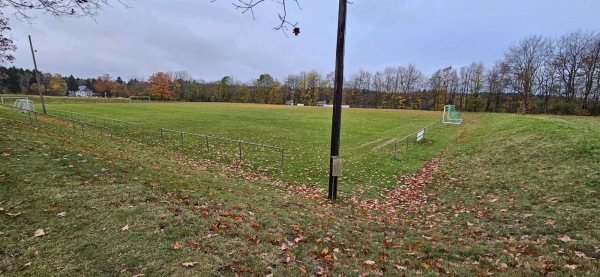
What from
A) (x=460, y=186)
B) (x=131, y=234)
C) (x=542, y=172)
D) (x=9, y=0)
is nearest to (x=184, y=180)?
(x=131, y=234)

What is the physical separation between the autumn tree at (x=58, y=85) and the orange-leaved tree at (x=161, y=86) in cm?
4528

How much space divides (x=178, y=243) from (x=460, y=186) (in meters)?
10.0

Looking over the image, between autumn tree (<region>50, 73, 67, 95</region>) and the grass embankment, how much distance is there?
505ft

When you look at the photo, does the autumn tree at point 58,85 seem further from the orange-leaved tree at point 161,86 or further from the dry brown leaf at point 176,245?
the dry brown leaf at point 176,245

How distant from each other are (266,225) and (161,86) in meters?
124

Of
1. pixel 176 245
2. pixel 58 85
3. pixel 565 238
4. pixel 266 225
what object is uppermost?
pixel 58 85

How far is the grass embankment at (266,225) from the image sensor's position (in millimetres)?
4004

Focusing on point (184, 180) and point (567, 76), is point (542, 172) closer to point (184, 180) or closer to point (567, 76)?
point (184, 180)

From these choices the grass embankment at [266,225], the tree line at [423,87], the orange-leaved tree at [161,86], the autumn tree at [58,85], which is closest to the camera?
the grass embankment at [266,225]

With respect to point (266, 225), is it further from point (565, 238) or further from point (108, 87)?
point (108, 87)

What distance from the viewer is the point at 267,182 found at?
1158 centimetres

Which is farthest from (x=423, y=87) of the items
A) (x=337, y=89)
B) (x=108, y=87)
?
(x=108, y=87)

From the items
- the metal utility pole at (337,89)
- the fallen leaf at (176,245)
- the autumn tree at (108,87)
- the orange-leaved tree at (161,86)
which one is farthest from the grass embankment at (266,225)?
the autumn tree at (108,87)

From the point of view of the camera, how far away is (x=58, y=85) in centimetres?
12862
